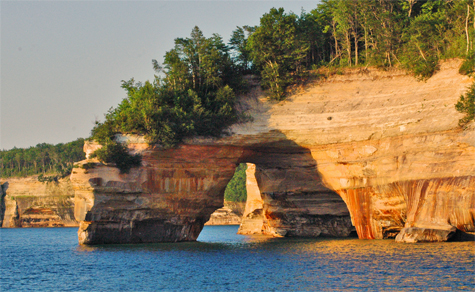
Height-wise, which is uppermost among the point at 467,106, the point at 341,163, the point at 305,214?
the point at 467,106

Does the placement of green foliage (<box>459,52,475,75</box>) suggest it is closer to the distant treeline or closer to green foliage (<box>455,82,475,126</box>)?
green foliage (<box>455,82,475,126</box>)

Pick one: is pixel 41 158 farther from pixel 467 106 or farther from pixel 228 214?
pixel 467 106

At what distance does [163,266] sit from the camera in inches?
1089

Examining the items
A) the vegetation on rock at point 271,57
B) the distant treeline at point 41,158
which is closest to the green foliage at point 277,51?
the vegetation on rock at point 271,57

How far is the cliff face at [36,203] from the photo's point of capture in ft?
320

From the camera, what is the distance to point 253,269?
2633cm

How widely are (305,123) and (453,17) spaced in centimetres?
1644

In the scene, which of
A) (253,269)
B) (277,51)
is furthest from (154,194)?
(277,51)

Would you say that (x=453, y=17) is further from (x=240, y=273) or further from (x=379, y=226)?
(x=240, y=273)

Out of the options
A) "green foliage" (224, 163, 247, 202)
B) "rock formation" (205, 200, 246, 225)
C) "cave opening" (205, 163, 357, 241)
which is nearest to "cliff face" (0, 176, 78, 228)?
"rock formation" (205, 200, 246, 225)

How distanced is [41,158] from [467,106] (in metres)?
103

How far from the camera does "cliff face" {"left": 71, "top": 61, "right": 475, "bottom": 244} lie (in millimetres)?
33969

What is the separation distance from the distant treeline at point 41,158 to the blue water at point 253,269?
78.9 m

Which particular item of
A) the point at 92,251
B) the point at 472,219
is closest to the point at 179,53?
the point at 92,251
